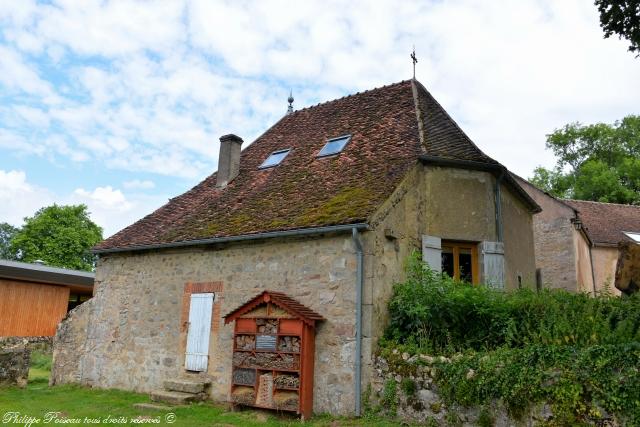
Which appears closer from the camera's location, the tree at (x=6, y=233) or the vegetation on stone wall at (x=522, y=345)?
the vegetation on stone wall at (x=522, y=345)

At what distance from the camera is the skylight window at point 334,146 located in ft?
40.0

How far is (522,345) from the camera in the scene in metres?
7.40

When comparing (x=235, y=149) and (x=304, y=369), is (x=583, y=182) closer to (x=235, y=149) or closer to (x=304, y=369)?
(x=235, y=149)

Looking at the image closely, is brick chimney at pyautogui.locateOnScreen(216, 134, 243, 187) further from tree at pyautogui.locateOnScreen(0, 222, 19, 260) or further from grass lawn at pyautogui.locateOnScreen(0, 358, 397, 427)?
tree at pyautogui.locateOnScreen(0, 222, 19, 260)

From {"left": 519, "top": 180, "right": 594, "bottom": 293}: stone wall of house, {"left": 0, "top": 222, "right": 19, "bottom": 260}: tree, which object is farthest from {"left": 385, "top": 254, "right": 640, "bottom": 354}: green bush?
{"left": 0, "top": 222, "right": 19, "bottom": 260}: tree

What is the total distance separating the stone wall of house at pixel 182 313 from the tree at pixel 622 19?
5.53 metres

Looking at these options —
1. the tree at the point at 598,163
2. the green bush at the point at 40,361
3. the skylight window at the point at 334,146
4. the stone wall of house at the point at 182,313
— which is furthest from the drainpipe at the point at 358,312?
the tree at the point at 598,163

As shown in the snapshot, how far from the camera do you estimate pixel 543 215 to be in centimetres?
1903

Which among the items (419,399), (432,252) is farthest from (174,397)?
(432,252)

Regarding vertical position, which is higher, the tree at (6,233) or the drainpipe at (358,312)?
the tree at (6,233)

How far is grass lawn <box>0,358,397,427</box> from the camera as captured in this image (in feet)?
26.9

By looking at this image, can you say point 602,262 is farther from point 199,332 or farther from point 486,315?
point 199,332

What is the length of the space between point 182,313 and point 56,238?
3327cm

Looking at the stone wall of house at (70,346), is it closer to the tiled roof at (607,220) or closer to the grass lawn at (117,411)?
the grass lawn at (117,411)
